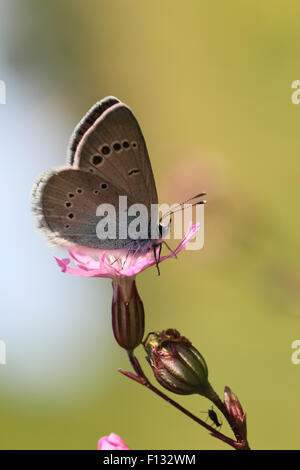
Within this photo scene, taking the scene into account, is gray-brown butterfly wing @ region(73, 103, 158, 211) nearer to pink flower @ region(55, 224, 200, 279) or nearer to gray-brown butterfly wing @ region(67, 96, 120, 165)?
gray-brown butterfly wing @ region(67, 96, 120, 165)

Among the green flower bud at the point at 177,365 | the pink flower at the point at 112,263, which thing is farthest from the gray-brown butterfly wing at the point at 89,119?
the green flower bud at the point at 177,365

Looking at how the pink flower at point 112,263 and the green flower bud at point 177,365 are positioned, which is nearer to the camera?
the green flower bud at point 177,365

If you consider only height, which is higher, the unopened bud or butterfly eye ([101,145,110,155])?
butterfly eye ([101,145,110,155])

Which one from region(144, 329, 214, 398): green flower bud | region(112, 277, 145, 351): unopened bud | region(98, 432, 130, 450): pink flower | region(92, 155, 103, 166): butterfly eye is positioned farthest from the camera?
region(92, 155, 103, 166): butterfly eye

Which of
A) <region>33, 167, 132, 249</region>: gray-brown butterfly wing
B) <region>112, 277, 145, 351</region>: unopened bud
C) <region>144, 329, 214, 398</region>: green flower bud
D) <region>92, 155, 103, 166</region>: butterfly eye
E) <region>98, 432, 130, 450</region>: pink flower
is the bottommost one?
<region>98, 432, 130, 450</region>: pink flower

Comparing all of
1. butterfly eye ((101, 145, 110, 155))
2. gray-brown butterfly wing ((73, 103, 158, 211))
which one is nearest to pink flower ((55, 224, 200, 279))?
gray-brown butterfly wing ((73, 103, 158, 211))

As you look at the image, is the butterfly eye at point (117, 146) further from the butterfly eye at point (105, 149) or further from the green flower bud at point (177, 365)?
the green flower bud at point (177, 365)

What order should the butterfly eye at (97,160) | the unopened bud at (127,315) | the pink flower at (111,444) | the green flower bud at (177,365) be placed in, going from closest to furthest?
the pink flower at (111,444), the green flower bud at (177,365), the unopened bud at (127,315), the butterfly eye at (97,160)

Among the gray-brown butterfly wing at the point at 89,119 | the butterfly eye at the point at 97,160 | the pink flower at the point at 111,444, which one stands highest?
the gray-brown butterfly wing at the point at 89,119
